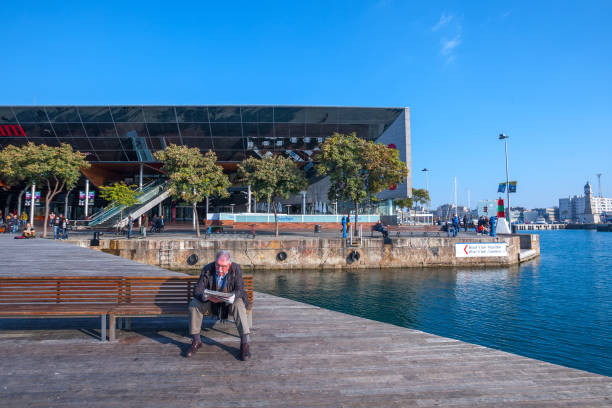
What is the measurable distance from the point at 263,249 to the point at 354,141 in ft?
36.8

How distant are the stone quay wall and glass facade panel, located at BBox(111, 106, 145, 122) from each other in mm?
19392

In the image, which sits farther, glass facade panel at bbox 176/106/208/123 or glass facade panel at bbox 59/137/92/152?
glass facade panel at bbox 59/137/92/152

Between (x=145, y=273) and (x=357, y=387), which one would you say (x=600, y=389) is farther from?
(x=145, y=273)

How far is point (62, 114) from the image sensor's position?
34906mm

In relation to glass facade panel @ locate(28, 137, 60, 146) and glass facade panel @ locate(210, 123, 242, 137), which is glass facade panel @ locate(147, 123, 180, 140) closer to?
glass facade panel @ locate(210, 123, 242, 137)

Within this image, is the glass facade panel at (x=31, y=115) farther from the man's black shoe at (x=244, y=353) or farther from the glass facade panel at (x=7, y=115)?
the man's black shoe at (x=244, y=353)

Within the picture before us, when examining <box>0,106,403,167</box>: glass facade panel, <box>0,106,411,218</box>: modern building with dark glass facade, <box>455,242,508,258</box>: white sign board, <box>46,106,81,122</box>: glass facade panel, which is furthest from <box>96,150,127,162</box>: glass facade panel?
<box>455,242,508,258</box>: white sign board

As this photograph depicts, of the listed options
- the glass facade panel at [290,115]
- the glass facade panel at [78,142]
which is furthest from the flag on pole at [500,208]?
the glass facade panel at [78,142]

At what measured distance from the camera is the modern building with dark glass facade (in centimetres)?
3506

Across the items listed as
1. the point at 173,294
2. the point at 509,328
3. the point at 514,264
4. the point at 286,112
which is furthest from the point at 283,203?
the point at 173,294

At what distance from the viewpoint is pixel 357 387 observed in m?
3.63

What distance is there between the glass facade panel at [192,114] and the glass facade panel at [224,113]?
2.12 feet

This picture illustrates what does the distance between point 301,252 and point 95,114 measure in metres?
29.6

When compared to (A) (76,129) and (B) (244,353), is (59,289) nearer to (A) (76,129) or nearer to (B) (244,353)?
(B) (244,353)
